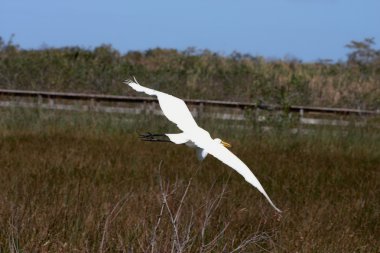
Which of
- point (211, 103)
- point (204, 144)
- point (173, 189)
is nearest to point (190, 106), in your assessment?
point (211, 103)

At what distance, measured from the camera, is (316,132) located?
12.7m

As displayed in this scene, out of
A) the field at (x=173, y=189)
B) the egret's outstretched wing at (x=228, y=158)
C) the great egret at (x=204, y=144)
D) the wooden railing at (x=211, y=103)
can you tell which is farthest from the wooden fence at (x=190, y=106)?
the egret's outstretched wing at (x=228, y=158)

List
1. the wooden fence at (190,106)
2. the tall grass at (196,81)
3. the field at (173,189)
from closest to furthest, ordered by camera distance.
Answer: the field at (173,189), the wooden fence at (190,106), the tall grass at (196,81)

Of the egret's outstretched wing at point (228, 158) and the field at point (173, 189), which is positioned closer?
the egret's outstretched wing at point (228, 158)

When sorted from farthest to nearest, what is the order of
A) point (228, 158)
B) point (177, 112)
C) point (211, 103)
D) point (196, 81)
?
point (196, 81)
point (211, 103)
point (177, 112)
point (228, 158)

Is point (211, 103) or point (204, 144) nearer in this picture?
point (204, 144)

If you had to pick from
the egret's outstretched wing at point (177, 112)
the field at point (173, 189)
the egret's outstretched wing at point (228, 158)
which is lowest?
the field at point (173, 189)

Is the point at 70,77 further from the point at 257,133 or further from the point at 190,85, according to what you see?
the point at 257,133

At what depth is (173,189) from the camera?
4.52m

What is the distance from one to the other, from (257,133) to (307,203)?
19.9ft

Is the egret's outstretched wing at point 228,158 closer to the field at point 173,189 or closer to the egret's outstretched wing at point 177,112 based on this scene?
the egret's outstretched wing at point 177,112

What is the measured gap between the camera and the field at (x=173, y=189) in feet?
14.1

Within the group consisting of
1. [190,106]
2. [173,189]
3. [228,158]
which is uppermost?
[228,158]

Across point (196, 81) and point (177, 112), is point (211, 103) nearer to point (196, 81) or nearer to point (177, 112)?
point (196, 81)
